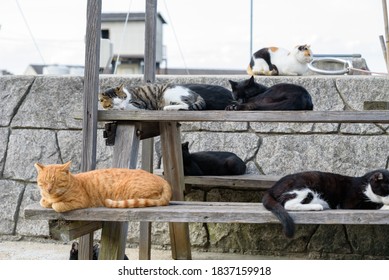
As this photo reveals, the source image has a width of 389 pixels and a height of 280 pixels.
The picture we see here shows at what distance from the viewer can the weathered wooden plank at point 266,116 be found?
10.6 feet

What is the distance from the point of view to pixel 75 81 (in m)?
5.31

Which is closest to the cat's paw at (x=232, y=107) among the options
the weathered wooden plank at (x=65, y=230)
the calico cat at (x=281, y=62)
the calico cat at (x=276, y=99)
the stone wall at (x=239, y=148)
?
the calico cat at (x=276, y=99)

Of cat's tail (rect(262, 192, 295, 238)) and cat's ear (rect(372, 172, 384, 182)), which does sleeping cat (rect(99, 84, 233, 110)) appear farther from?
cat's ear (rect(372, 172, 384, 182))

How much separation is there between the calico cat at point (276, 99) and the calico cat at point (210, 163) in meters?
0.73

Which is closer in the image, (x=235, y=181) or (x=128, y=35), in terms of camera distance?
(x=235, y=181)

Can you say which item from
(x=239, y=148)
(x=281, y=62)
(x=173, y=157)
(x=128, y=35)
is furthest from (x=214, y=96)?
(x=128, y=35)

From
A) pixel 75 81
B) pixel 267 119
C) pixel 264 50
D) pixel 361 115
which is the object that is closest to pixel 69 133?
pixel 75 81

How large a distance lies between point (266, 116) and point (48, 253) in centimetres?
253

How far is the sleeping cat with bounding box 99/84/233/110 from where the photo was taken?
3986 mm

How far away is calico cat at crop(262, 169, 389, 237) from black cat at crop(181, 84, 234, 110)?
2.62 feet

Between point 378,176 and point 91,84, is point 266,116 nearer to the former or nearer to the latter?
point 378,176

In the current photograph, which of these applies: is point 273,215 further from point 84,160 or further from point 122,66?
point 122,66

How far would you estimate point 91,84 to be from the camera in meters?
3.46

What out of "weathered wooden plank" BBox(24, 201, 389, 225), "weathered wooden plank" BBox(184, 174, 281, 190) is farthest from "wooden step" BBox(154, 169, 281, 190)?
"weathered wooden plank" BBox(24, 201, 389, 225)
